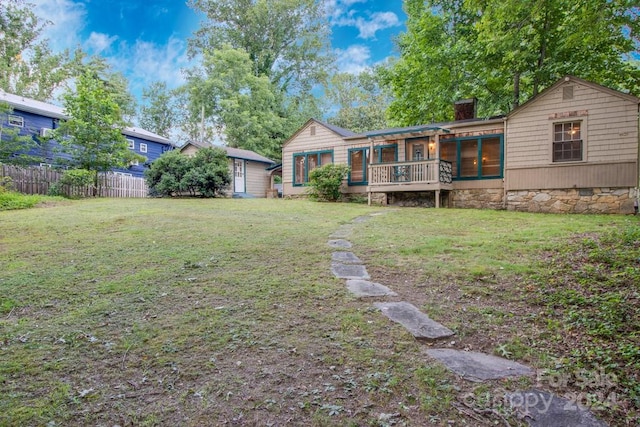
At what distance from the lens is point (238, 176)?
21.4 meters

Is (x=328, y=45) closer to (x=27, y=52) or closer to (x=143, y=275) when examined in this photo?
(x=27, y=52)

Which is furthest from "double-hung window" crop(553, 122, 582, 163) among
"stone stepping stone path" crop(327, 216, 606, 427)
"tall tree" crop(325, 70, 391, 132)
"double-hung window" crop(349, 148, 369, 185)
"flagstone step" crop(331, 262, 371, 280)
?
"tall tree" crop(325, 70, 391, 132)

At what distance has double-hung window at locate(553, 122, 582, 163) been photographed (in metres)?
11.2

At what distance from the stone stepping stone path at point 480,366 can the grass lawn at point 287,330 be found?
0.08 meters

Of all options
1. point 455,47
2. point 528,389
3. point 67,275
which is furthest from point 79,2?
point 528,389

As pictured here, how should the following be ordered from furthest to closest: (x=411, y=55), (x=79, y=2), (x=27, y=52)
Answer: (x=27, y=52), (x=79, y=2), (x=411, y=55)

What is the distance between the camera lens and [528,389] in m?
2.12

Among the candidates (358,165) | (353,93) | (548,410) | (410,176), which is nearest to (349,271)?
(548,410)

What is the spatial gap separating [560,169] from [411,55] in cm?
875

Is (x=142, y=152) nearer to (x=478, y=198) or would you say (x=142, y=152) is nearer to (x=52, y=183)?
(x=52, y=183)

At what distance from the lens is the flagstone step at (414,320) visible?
2.84 meters

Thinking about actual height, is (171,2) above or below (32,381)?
above

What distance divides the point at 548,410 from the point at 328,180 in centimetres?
1311

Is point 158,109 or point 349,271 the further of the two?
point 158,109
